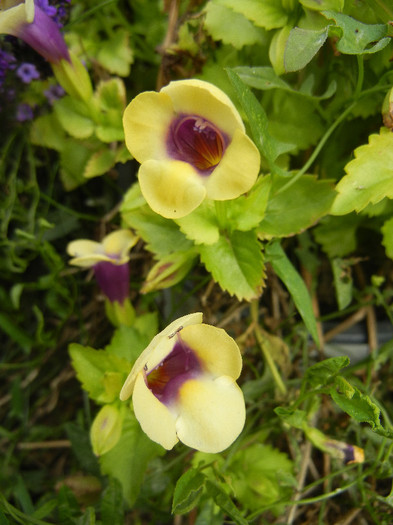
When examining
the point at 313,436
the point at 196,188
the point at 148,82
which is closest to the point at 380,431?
the point at 313,436

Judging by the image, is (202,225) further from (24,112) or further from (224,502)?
(24,112)

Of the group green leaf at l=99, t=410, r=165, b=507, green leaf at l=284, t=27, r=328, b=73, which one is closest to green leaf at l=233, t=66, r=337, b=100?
green leaf at l=284, t=27, r=328, b=73

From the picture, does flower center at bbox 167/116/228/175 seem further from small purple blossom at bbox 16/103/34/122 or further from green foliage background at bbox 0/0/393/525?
small purple blossom at bbox 16/103/34/122

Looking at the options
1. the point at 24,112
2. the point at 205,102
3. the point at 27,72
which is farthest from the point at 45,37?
the point at 205,102

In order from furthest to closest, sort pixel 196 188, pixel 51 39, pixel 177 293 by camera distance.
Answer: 1. pixel 177 293
2. pixel 51 39
3. pixel 196 188

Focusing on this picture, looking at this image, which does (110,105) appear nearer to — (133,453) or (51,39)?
(51,39)

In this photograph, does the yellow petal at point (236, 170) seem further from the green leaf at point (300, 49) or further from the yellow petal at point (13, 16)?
the yellow petal at point (13, 16)
